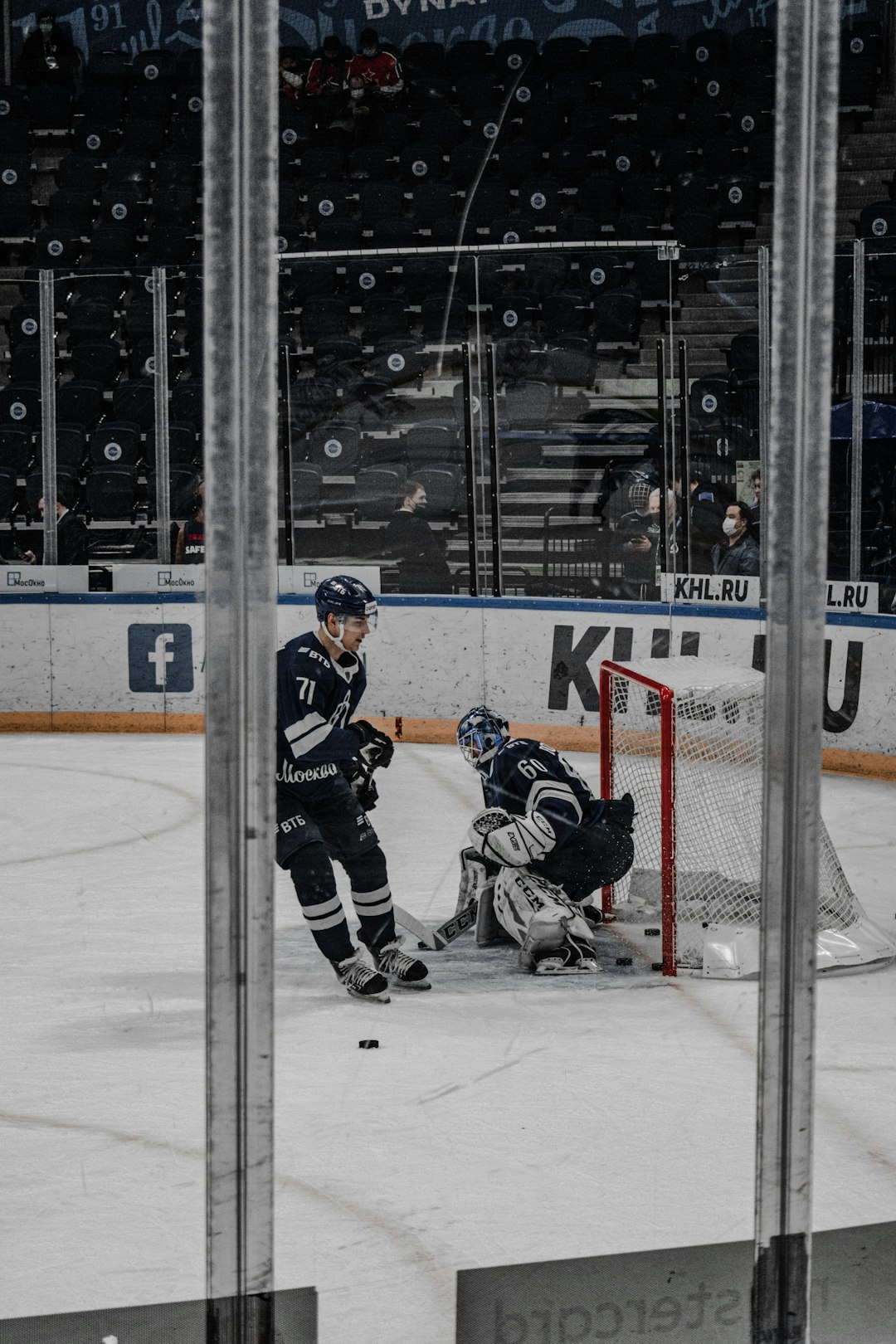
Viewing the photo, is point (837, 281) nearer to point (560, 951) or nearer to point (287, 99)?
point (560, 951)

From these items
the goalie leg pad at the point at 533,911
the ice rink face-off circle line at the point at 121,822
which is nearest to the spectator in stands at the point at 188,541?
the ice rink face-off circle line at the point at 121,822

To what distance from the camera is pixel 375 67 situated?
515 inches

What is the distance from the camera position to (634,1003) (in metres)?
4.16

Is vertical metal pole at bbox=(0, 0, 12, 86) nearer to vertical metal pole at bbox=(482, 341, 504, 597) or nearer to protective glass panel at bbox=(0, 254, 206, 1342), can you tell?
protective glass panel at bbox=(0, 254, 206, 1342)

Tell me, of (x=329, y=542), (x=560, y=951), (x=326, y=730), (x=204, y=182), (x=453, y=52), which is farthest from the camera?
(x=453, y=52)

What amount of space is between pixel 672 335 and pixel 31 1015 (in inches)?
210

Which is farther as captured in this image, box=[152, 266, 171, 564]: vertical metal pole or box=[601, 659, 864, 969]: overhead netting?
box=[152, 266, 171, 564]: vertical metal pole

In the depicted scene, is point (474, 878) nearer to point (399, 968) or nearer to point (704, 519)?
point (399, 968)

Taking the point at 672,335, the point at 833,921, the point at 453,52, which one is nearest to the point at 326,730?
the point at 833,921

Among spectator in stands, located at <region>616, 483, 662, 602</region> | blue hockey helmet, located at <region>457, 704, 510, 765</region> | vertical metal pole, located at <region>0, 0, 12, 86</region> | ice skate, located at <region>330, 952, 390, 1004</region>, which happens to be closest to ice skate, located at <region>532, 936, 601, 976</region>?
ice skate, located at <region>330, 952, 390, 1004</region>

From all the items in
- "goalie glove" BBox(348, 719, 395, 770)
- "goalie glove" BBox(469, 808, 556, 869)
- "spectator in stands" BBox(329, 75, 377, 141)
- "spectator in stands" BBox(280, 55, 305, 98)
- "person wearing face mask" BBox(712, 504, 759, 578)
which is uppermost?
"spectator in stands" BBox(280, 55, 305, 98)

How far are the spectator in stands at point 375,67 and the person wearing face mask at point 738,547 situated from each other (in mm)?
6719

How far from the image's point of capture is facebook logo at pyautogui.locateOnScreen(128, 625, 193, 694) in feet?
29.9

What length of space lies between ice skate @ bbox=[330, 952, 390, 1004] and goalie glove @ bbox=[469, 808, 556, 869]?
466mm
